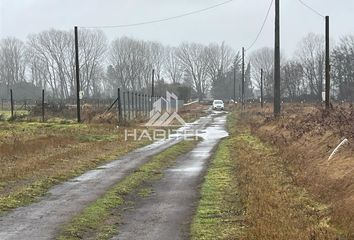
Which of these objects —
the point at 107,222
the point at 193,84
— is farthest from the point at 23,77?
the point at 107,222

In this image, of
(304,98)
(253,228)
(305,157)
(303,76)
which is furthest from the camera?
(303,76)

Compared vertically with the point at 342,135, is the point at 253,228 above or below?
below

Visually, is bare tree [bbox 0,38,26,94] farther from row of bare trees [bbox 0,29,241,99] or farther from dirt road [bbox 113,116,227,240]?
dirt road [bbox 113,116,227,240]

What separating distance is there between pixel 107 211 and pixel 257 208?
2.62 meters

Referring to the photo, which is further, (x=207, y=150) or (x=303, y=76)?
(x=303, y=76)

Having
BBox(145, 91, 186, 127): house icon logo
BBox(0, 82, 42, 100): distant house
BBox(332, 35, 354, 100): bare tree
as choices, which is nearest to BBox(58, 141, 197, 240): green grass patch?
BBox(145, 91, 186, 127): house icon logo

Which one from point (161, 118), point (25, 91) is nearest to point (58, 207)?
point (161, 118)

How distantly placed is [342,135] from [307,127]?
5344 mm

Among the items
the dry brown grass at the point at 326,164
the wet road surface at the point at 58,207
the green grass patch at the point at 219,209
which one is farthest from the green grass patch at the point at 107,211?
the dry brown grass at the point at 326,164

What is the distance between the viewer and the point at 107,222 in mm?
8141

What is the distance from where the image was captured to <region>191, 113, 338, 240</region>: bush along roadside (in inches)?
283

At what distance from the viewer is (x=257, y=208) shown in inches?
344

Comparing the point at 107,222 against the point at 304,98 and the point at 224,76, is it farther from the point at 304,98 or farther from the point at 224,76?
the point at 224,76

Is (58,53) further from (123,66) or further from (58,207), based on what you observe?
(58,207)
